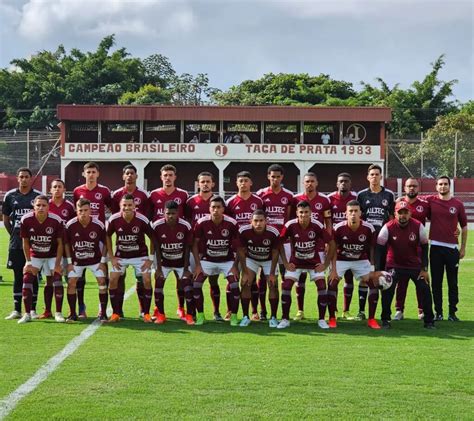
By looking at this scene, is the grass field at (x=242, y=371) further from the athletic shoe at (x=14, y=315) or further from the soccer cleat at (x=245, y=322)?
the athletic shoe at (x=14, y=315)

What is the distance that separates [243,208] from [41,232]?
2381 mm

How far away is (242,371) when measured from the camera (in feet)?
20.0

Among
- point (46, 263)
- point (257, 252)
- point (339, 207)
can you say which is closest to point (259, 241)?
point (257, 252)

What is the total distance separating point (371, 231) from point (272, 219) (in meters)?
1.29

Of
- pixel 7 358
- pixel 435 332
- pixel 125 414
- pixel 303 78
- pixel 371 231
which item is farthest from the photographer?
pixel 303 78

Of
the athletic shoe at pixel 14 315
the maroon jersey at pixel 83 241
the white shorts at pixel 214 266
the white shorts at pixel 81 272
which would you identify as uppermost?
the maroon jersey at pixel 83 241

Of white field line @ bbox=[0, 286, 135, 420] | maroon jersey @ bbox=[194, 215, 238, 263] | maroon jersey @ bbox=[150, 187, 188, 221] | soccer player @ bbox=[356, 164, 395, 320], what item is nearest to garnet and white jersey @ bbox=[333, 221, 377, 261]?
soccer player @ bbox=[356, 164, 395, 320]

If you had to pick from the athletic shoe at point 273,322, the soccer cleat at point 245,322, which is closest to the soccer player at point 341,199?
the athletic shoe at point 273,322

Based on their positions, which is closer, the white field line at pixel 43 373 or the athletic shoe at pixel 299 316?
the white field line at pixel 43 373

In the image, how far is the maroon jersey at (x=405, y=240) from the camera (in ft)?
28.1

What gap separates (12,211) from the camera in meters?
9.48

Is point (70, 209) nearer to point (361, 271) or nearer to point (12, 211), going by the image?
point (12, 211)

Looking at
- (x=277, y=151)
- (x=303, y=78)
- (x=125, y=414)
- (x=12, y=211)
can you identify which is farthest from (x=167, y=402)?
(x=303, y=78)

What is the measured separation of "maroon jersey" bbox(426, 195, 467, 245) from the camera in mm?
9148
